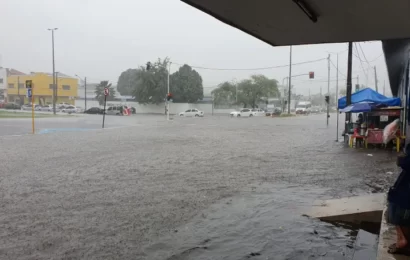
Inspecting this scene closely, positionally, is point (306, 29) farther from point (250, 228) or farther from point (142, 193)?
point (142, 193)

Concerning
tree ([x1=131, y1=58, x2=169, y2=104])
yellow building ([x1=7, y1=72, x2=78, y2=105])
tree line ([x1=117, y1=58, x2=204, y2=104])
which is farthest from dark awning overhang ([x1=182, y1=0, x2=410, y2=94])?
yellow building ([x1=7, y1=72, x2=78, y2=105])

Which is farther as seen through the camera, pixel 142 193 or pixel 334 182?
pixel 334 182

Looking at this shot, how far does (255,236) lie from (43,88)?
8410 centimetres

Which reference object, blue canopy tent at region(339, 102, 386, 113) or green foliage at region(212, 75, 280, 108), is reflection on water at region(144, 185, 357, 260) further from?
green foliage at region(212, 75, 280, 108)

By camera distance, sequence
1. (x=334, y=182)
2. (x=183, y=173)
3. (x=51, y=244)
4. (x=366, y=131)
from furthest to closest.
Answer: (x=366, y=131) → (x=183, y=173) → (x=334, y=182) → (x=51, y=244)

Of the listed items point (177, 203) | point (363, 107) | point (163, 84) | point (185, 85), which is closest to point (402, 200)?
point (177, 203)

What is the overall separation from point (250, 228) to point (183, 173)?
4.75 meters

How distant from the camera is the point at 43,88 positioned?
266ft

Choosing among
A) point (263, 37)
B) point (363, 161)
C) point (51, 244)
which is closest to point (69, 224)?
point (51, 244)

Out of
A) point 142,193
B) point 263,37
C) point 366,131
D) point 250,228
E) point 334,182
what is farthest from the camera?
point 366,131

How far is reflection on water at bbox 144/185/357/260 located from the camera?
181 inches

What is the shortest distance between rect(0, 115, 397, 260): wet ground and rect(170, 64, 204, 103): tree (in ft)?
200

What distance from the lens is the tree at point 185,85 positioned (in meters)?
73.9

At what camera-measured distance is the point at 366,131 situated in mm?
16453
